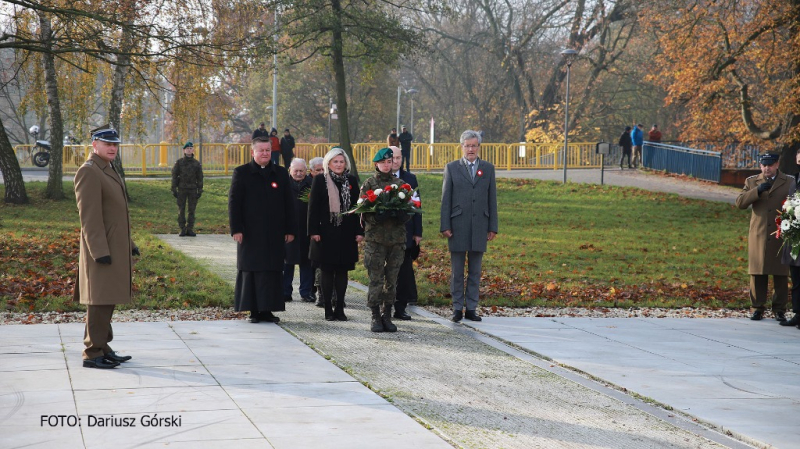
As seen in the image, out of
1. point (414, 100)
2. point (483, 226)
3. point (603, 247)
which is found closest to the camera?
point (483, 226)

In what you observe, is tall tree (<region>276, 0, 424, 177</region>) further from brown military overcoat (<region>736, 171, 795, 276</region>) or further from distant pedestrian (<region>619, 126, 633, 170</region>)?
brown military overcoat (<region>736, 171, 795, 276</region>)

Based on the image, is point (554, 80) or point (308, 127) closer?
point (554, 80)

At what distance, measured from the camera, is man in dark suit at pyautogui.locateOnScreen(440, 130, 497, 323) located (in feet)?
34.7

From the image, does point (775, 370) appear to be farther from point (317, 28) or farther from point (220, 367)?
point (317, 28)

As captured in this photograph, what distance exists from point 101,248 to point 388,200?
310 cm

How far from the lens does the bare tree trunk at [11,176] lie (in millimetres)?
23969

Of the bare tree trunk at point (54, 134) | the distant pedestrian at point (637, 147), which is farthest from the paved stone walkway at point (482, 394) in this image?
the distant pedestrian at point (637, 147)

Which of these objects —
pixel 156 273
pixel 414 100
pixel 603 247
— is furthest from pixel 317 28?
pixel 414 100

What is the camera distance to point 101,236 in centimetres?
771

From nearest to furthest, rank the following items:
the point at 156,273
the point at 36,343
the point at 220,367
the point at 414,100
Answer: the point at 220,367 → the point at 36,343 → the point at 156,273 → the point at 414,100

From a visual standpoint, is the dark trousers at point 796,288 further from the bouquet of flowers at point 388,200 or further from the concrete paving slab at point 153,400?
the concrete paving slab at point 153,400

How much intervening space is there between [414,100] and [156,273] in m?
59.2

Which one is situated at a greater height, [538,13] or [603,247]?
[538,13]

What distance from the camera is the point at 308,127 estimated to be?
208ft
